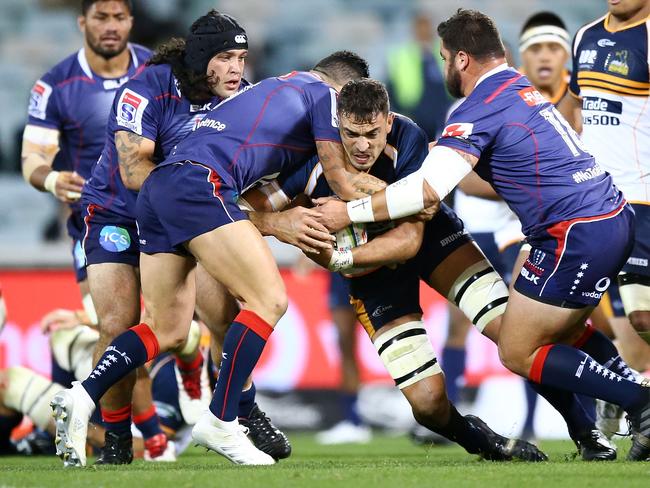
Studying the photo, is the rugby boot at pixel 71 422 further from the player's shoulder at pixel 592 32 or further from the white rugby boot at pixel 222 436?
the player's shoulder at pixel 592 32

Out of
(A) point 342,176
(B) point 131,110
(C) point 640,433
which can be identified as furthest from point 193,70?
(C) point 640,433

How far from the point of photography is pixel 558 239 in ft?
19.4

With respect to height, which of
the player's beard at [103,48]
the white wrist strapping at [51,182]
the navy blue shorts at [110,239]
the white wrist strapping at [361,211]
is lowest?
the navy blue shorts at [110,239]

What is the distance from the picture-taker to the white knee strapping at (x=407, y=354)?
20.7 feet

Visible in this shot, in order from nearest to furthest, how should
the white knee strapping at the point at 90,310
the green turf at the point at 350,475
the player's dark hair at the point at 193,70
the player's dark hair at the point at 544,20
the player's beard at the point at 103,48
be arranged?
1. the green turf at the point at 350,475
2. the player's dark hair at the point at 193,70
3. the player's beard at the point at 103,48
4. the white knee strapping at the point at 90,310
5. the player's dark hair at the point at 544,20

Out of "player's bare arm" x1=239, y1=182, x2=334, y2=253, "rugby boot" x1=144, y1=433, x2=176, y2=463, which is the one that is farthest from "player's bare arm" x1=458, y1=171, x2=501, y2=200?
"rugby boot" x1=144, y1=433, x2=176, y2=463

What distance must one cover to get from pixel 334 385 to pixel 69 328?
9.10ft

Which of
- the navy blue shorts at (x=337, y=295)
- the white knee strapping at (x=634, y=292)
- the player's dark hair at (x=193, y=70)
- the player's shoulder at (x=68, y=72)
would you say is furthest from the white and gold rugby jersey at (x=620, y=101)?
the player's shoulder at (x=68, y=72)

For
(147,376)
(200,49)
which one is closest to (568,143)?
(200,49)

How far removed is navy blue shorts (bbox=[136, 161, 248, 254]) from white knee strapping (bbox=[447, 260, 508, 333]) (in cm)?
125

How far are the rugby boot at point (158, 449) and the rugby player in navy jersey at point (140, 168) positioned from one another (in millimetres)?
639

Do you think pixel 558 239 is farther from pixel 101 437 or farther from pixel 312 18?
pixel 312 18

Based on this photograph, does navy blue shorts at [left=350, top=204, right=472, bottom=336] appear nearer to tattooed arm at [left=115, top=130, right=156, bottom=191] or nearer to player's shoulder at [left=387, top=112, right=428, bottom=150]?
player's shoulder at [left=387, top=112, right=428, bottom=150]

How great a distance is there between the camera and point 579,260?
19.2ft
